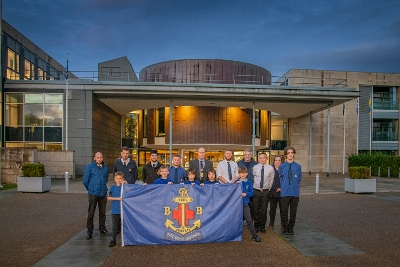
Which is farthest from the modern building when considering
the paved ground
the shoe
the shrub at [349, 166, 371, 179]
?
the shoe

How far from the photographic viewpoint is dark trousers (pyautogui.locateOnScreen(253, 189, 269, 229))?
793 cm

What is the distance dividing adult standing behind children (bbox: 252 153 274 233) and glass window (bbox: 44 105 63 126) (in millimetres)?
19645

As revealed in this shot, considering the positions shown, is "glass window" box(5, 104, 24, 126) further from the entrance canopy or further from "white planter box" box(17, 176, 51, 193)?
"white planter box" box(17, 176, 51, 193)

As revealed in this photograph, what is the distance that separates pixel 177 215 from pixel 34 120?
20802 millimetres

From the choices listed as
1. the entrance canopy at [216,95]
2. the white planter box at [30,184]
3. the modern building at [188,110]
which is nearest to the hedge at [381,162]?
the modern building at [188,110]

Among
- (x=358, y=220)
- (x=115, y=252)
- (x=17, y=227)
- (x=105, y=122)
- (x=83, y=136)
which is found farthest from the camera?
(x=105, y=122)

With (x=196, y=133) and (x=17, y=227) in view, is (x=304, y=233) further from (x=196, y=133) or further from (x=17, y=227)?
(x=196, y=133)

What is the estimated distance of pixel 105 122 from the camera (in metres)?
27.3

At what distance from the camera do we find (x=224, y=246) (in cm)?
677

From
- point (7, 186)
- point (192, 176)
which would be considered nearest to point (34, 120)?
point (7, 186)

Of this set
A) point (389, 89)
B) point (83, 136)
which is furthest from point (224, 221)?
point (389, 89)

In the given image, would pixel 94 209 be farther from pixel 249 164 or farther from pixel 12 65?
pixel 12 65

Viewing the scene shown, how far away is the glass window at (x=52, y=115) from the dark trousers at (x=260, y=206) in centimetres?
1969

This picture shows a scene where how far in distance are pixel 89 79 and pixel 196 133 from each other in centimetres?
963
